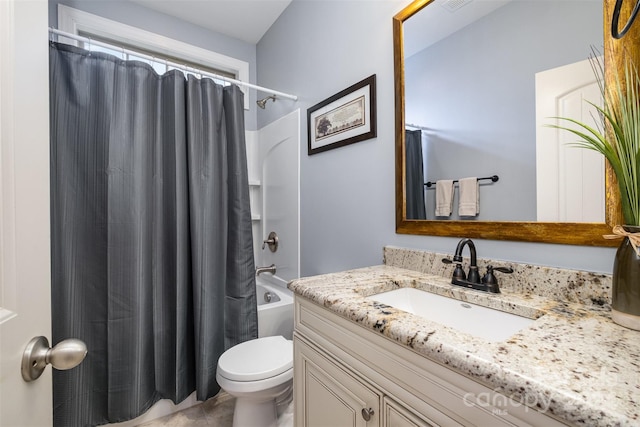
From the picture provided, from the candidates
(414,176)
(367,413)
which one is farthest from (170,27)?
(367,413)

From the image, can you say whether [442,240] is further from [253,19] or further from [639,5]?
[253,19]

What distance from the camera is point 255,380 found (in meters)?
1.30

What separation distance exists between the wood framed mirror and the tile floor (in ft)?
4.09

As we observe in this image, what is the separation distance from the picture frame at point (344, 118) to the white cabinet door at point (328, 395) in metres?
1.03

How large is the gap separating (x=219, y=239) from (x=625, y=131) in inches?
66.0

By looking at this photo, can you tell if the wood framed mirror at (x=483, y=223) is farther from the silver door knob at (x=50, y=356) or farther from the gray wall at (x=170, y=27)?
the gray wall at (x=170, y=27)

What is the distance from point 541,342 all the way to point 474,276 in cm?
39

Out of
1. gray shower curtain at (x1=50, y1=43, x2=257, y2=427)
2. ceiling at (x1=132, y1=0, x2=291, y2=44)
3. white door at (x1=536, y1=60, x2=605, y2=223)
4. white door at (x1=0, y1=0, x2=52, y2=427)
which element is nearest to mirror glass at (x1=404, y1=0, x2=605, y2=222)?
white door at (x1=536, y1=60, x2=605, y2=223)

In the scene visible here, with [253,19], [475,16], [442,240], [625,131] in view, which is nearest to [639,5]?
[625,131]

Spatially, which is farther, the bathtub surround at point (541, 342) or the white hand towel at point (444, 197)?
the white hand towel at point (444, 197)

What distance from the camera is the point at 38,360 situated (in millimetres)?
496

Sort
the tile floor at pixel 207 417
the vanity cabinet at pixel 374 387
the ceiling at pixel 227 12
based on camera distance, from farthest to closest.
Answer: the ceiling at pixel 227 12, the tile floor at pixel 207 417, the vanity cabinet at pixel 374 387

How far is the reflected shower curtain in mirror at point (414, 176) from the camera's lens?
122cm

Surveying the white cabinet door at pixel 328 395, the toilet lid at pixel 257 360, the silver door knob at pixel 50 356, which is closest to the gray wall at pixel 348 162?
the toilet lid at pixel 257 360
